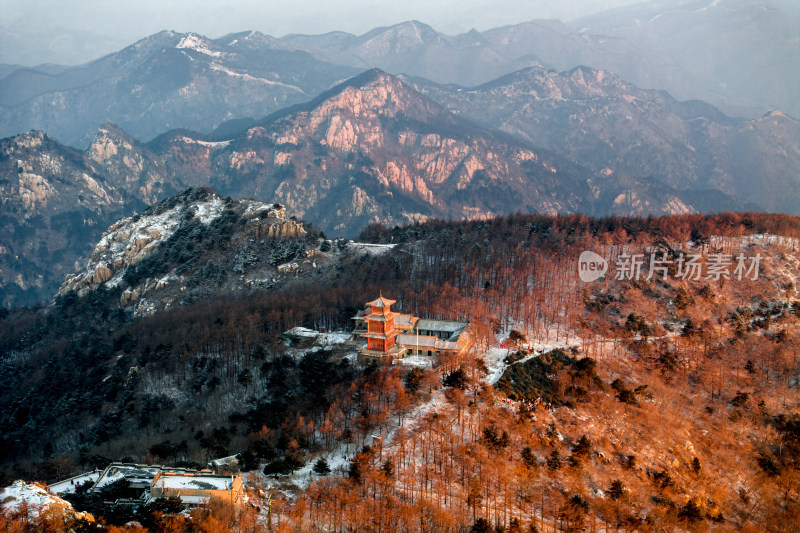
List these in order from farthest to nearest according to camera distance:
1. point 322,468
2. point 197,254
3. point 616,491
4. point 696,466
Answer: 1. point 197,254
2. point 696,466
3. point 616,491
4. point 322,468

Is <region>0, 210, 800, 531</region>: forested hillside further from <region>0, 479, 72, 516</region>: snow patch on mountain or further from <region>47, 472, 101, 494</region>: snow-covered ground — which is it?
<region>47, 472, 101, 494</region>: snow-covered ground

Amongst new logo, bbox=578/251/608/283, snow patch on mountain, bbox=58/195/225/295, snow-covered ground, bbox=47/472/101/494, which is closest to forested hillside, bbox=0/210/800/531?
new logo, bbox=578/251/608/283

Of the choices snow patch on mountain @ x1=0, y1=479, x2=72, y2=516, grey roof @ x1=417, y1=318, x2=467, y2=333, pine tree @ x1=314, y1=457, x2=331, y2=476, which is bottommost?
pine tree @ x1=314, y1=457, x2=331, y2=476

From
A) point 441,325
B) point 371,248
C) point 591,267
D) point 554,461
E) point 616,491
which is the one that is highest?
point 371,248

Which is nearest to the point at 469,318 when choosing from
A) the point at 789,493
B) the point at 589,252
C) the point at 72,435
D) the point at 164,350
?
the point at 589,252

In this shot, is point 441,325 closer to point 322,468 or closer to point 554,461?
point 554,461

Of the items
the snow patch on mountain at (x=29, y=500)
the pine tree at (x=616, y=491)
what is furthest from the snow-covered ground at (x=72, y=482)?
the pine tree at (x=616, y=491)

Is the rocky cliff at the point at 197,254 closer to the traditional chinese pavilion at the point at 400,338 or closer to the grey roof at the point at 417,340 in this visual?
the traditional chinese pavilion at the point at 400,338

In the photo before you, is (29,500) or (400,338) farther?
(400,338)

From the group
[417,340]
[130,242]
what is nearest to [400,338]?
[417,340]
